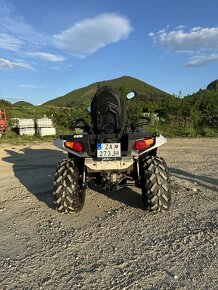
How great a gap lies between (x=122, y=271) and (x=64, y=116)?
64.6 ft

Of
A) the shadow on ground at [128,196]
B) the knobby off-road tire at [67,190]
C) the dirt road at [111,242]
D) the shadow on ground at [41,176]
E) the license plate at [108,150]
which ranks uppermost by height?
the license plate at [108,150]

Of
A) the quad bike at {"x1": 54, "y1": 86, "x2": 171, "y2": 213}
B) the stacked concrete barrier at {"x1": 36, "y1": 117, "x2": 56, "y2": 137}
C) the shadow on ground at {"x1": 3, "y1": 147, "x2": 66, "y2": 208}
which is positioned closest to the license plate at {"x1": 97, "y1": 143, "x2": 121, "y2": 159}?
the quad bike at {"x1": 54, "y1": 86, "x2": 171, "y2": 213}

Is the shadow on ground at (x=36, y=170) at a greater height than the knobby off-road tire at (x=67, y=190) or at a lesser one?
lesser

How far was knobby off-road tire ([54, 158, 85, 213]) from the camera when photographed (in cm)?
491

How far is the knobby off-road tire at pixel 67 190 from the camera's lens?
4.91 metres

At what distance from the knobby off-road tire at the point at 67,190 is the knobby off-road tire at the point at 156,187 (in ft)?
3.29

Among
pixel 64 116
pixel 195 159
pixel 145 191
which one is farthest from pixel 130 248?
pixel 64 116

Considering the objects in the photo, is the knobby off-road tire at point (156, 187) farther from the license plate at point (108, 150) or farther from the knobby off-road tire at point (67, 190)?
the knobby off-road tire at point (67, 190)

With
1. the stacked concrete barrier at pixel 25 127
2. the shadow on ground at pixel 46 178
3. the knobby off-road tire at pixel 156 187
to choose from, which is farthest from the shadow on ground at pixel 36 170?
the stacked concrete barrier at pixel 25 127

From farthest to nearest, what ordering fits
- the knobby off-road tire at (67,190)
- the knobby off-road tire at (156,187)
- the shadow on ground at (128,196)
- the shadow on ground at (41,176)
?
1. the shadow on ground at (41,176)
2. the shadow on ground at (128,196)
3. the knobby off-road tire at (67,190)
4. the knobby off-road tire at (156,187)

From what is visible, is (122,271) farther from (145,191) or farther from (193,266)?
(145,191)

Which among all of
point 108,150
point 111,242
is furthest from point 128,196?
point 111,242

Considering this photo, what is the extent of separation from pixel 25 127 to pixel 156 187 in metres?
14.6

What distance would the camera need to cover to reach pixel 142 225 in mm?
4527
